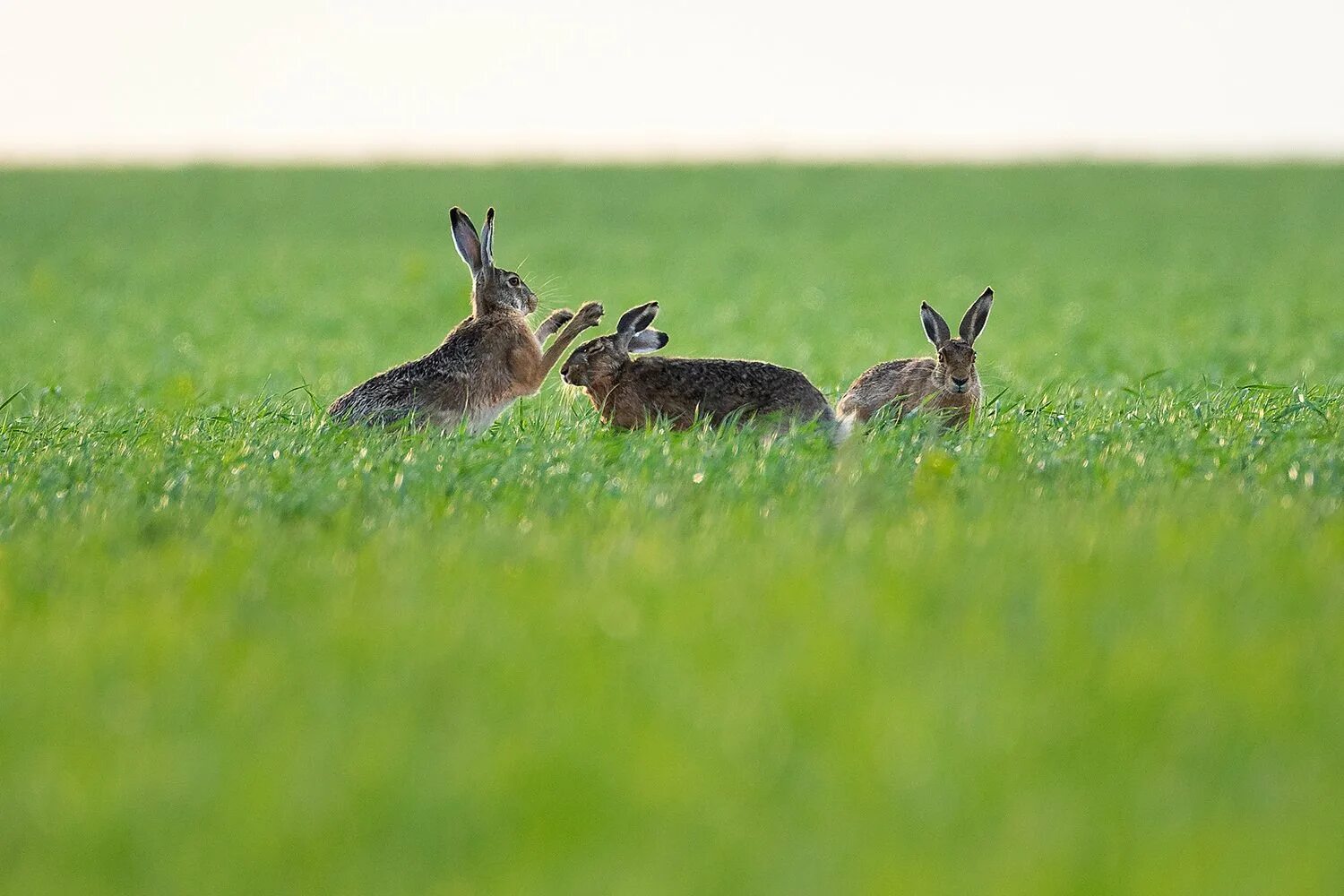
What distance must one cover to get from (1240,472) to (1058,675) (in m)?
3.40

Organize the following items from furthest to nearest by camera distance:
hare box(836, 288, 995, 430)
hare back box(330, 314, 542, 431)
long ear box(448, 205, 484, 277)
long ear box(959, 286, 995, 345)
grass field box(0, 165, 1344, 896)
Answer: long ear box(448, 205, 484, 277) < long ear box(959, 286, 995, 345) < hare box(836, 288, 995, 430) < hare back box(330, 314, 542, 431) < grass field box(0, 165, 1344, 896)

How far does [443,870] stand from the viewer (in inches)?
129

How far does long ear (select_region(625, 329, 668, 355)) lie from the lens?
28.5 ft

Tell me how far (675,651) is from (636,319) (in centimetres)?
447

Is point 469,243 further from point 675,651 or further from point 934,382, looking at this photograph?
point 675,651

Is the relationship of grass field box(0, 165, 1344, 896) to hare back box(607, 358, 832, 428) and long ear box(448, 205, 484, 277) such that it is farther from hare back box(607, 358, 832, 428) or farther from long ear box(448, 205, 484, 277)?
long ear box(448, 205, 484, 277)

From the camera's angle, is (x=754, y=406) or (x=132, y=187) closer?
(x=754, y=406)

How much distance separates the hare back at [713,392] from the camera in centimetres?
830

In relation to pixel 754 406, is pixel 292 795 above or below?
below

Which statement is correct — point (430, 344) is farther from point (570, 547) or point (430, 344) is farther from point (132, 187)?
point (132, 187)

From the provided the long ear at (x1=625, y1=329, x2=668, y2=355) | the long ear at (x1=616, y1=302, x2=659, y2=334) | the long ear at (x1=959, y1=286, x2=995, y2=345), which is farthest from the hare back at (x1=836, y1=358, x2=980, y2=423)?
the long ear at (x1=616, y1=302, x2=659, y2=334)

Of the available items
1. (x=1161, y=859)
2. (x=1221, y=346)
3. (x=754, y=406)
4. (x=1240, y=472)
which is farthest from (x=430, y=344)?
(x=1161, y=859)

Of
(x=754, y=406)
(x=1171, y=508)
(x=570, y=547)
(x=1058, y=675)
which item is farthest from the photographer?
(x=754, y=406)

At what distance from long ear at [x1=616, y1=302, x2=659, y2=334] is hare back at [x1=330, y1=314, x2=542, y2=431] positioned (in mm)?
648
